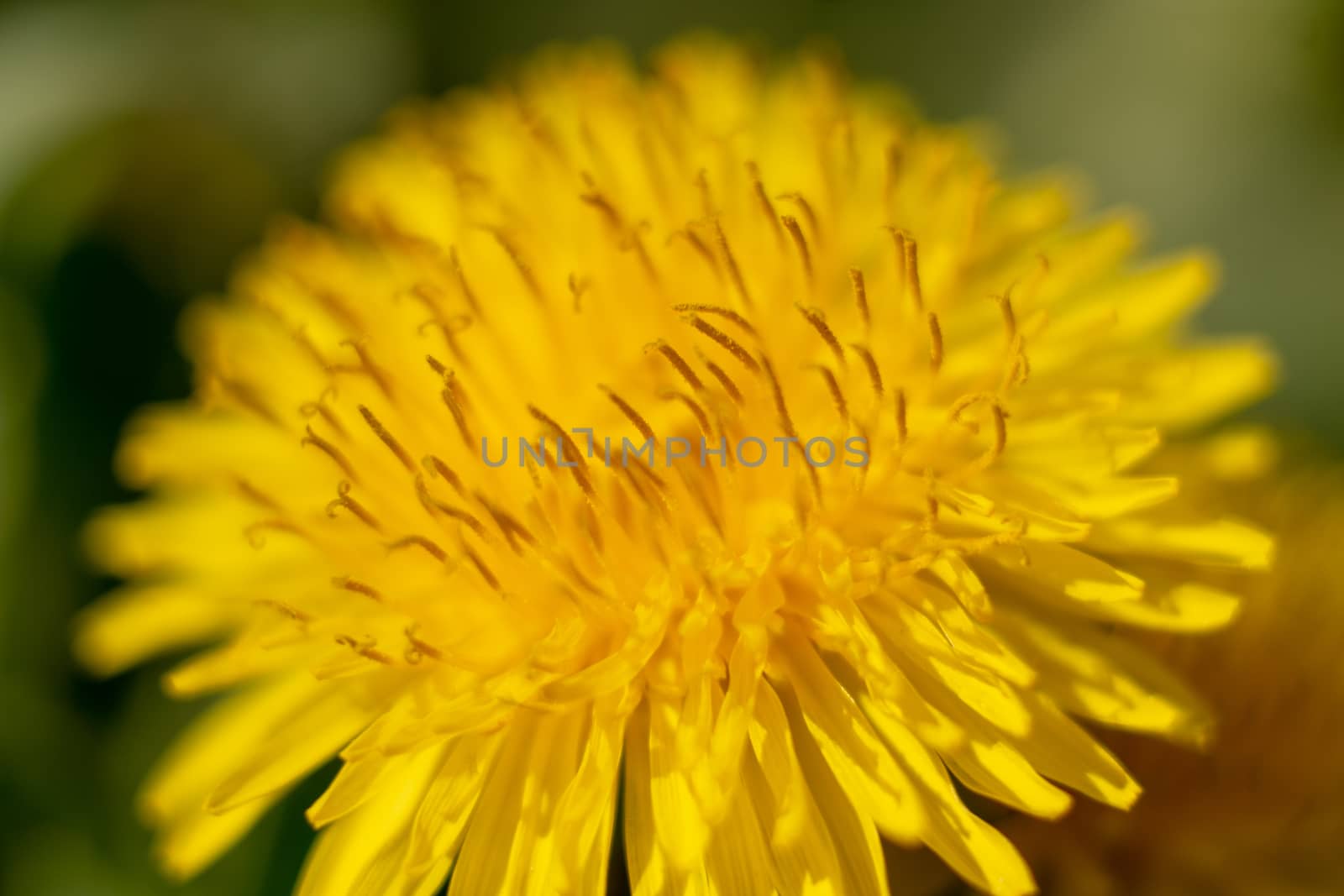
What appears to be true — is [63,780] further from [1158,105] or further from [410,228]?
[1158,105]

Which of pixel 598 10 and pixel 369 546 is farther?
pixel 598 10

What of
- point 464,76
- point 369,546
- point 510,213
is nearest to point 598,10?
point 464,76

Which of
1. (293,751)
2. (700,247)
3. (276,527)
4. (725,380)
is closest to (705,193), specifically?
(700,247)

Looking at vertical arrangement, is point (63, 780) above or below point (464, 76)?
below

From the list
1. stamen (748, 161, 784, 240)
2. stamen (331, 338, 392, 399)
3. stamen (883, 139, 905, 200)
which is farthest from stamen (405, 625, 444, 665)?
stamen (883, 139, 905, 200)

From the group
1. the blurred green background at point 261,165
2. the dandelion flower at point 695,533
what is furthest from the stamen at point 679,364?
the blurred green background at point 261,165

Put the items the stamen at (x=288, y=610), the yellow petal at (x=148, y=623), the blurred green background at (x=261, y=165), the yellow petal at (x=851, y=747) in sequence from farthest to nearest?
1. the blurred green background at (x=261, y=165)
2. the yellow petal at (x=148, y=623)
3. the stamen at (x=288, y=610)
4. the yellow petal at (x=851, y=747)

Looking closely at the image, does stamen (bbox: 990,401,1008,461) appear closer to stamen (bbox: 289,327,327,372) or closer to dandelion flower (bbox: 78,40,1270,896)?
dandelion flower (bbox: 78,40,1270,896)

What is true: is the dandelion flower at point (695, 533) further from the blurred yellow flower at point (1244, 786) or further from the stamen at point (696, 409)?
the blurred yellow flower at point (1244, 786)
